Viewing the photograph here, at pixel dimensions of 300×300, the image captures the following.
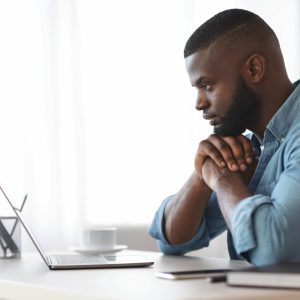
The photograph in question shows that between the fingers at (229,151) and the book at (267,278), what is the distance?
49 centimetres

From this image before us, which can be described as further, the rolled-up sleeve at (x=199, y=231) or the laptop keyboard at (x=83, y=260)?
the rolled-up sleeve at (x=199, y=231)

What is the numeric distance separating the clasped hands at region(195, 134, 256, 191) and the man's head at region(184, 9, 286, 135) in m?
0.06

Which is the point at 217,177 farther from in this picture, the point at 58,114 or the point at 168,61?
the point at 168,61

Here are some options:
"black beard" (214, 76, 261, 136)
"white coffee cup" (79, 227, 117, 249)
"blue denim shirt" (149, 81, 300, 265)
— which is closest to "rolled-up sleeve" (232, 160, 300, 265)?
"blue denim shirt" (149, 81, 300, 265)

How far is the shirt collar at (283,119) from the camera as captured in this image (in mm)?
1406

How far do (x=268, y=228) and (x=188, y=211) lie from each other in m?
0.50

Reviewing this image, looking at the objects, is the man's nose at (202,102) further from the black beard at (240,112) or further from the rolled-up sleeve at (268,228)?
the rolled-up sleeve at (268,228)

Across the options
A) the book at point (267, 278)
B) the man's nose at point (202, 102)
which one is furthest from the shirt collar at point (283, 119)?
the book at point (267, 278)

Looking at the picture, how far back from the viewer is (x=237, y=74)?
1467 millimetres

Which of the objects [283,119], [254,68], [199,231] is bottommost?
[199,231]

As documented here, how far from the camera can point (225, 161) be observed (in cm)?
139

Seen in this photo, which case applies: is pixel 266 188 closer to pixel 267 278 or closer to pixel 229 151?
pixel 229 151

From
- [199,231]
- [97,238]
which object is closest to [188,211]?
[199,231]

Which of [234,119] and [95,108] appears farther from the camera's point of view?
[95,108]
